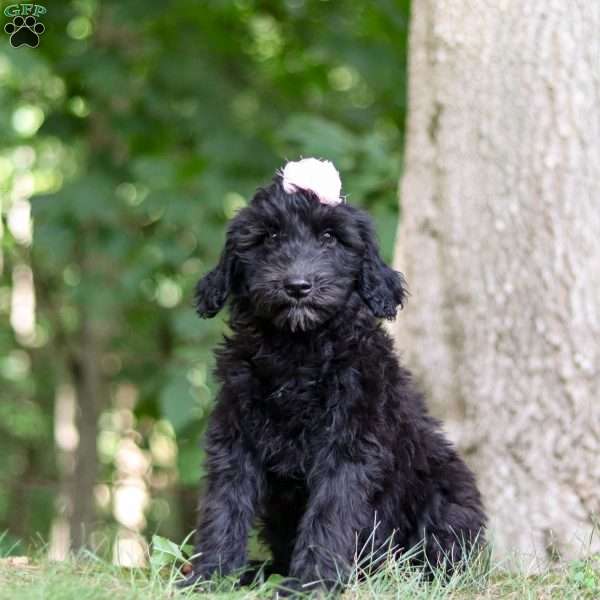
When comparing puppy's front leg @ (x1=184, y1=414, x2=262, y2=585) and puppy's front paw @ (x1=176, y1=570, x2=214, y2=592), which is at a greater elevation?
puppy's front leg @ (x1=184, y1=414, x2=262, y2=585)

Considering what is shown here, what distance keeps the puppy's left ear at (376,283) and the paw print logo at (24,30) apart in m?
3.92

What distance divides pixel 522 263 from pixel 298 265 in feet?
5.15

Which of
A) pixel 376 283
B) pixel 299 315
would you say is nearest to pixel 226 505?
pixel 299 315

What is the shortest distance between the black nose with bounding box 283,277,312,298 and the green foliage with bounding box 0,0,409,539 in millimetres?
2199

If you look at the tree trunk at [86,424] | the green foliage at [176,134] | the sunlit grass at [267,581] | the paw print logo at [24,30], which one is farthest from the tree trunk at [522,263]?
the tree trunk at [86,424]

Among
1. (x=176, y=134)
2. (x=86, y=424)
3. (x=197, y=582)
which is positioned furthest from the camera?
(x=86, y=424)

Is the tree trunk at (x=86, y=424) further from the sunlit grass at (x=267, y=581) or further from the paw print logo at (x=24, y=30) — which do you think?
the sunlit grass at (x=267, y=581)

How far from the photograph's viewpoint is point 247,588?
4.18 metres

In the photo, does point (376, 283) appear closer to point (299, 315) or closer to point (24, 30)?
point (299, 315)

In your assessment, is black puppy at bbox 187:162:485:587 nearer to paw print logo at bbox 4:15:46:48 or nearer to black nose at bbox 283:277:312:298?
black nose at bbox 283:277:312:298

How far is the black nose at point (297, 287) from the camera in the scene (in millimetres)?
4098

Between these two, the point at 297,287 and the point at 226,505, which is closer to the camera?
the point at 297,287

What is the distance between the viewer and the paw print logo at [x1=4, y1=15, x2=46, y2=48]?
7.44 meters

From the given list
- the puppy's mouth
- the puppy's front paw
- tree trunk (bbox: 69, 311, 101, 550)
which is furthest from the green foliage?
the puppy's front paw
